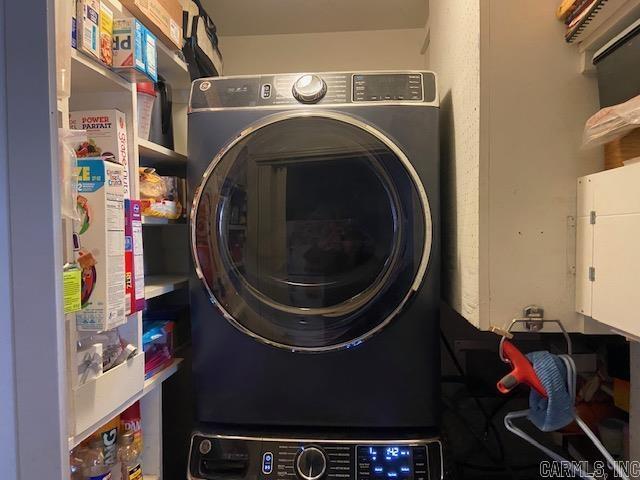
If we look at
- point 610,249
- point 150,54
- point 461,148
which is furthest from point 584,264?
point 150,54

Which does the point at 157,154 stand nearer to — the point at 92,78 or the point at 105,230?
the point at 92,78

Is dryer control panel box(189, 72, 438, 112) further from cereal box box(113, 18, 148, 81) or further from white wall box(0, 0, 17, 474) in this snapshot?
white wall box(0, 0, 17, 474)

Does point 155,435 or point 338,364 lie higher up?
point 338,364

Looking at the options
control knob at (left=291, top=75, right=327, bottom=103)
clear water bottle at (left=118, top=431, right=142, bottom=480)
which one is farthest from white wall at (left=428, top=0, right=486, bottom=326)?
clear water bottle at (left=118, top=431, right=142, bottom=480)

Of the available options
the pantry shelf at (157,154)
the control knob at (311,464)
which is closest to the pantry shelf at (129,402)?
the control knob at (311,464)

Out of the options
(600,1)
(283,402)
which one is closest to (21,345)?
(283,402)

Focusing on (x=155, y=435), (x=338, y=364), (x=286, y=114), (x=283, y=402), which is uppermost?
(x=286, y=114)

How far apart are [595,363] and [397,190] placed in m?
0.77

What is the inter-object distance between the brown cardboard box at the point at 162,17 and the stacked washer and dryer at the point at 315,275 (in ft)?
0.55

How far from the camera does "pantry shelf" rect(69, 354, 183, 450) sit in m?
0.82

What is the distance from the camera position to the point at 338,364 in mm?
1098

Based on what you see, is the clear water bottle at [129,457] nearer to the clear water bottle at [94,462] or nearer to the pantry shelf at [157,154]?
the clear water bottle at [94,462]

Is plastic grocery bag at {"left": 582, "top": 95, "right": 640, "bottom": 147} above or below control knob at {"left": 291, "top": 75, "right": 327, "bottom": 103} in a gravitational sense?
below

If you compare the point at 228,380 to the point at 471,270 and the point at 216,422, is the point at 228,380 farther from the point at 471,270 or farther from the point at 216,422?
the point at 471,270
